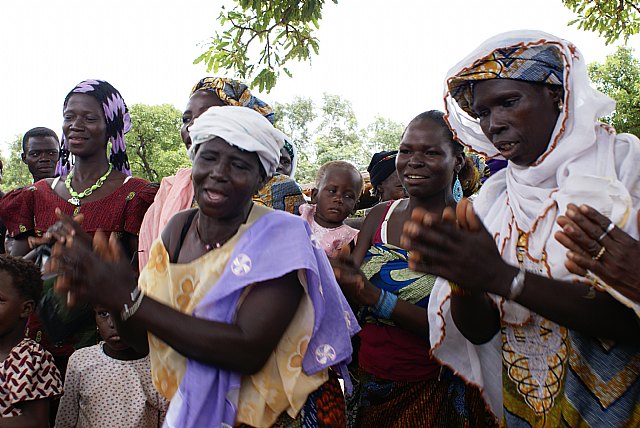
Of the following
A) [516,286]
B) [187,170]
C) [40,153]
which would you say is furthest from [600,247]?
[40,153]

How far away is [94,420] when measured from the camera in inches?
107

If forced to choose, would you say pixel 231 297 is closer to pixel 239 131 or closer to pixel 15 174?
pixel 239 131

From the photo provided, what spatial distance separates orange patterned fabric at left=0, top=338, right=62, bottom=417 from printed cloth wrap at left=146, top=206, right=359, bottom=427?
112 cm

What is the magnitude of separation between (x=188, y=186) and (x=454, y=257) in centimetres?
192

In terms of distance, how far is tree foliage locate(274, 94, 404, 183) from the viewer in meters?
41.1

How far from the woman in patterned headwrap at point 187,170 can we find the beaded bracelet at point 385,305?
3.81 ft

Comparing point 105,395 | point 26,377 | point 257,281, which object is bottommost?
point 105,395

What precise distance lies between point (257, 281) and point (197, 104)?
1.82 metres

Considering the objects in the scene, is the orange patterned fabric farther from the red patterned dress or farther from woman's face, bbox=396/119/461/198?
woman's face, bbox=396/119/461/198

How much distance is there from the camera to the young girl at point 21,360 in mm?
2508

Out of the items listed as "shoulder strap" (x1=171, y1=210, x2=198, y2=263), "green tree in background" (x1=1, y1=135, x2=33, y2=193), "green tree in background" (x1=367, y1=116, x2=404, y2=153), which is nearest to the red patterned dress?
"shoulder strap" (x1=171, y1=210, x2=198, y2=263)

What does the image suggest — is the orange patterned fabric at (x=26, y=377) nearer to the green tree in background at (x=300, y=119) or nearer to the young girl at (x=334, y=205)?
the young girl at (x=334, y=205)

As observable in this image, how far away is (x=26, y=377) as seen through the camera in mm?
2547

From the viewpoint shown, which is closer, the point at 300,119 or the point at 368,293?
the point at 368,293
